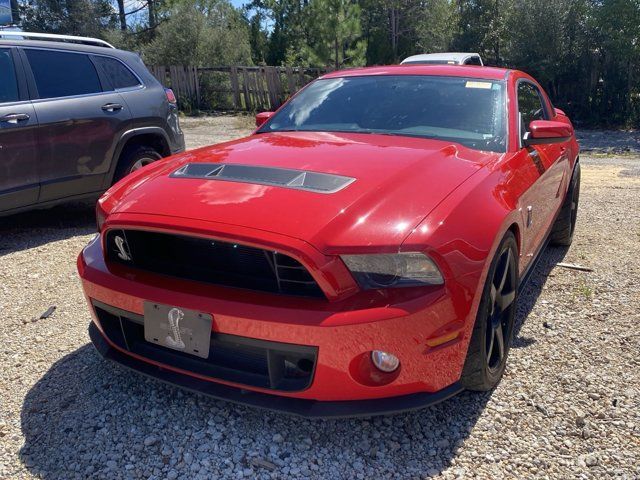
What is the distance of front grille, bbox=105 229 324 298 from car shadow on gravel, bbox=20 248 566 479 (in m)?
0.65

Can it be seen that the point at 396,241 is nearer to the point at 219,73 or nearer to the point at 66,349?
the point at 66,349

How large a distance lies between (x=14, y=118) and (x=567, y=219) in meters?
4.55

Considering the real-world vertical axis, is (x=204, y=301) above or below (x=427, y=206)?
below

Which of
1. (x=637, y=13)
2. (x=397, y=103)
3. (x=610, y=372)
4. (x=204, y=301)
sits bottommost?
(x=610, y=372)

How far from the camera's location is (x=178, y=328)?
239 cm

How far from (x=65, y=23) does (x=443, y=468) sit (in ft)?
87.6

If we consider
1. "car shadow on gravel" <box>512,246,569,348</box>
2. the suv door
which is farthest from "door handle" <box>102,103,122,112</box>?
"car shadow on gravel" <box>512,246,569,348</box>

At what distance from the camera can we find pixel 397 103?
3717 mm

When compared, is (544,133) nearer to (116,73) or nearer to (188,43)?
(116,73)

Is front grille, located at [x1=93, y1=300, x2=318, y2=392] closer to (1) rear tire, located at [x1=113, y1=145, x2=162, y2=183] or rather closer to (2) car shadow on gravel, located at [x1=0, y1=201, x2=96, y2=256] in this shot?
(2) car shadow on gravel, located at [x1=0, y1=201, x2=96, y2=256]

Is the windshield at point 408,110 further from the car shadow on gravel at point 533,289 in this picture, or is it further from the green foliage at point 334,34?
the green foliage at point 334,34

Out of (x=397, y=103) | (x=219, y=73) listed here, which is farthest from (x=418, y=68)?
(x=219, y=73)

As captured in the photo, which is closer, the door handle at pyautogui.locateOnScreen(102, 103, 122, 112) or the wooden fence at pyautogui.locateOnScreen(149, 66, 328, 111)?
the door handle at pyautogui.locateOnScreen(102, 103, 122, 112)

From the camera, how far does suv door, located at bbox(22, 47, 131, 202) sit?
16.7 ft
